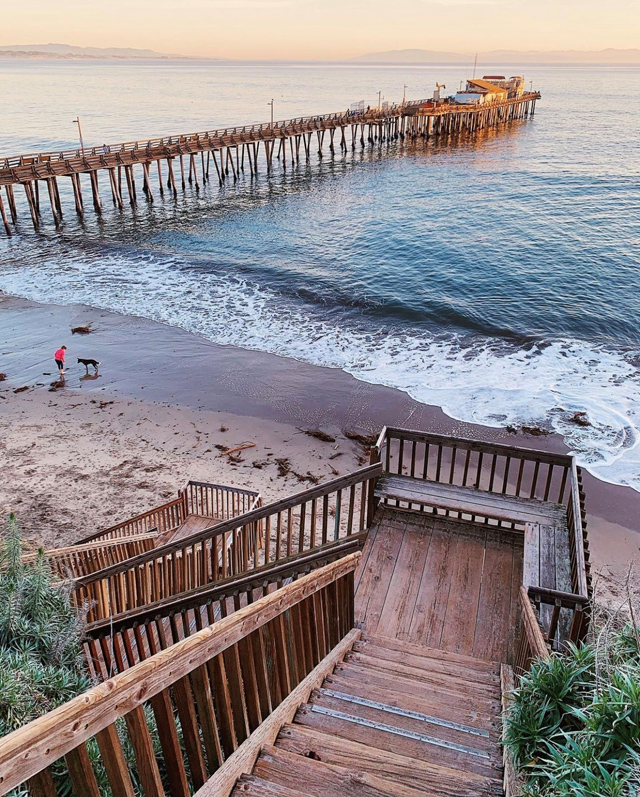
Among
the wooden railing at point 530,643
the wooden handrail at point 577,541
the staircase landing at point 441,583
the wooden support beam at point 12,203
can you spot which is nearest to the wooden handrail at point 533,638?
the wooden railing at point 530,643

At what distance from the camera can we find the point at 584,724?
308 centimetres

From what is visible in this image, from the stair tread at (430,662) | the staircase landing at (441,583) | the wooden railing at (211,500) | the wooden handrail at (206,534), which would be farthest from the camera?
the wooden railing at (211,500)

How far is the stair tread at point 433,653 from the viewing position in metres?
5.82

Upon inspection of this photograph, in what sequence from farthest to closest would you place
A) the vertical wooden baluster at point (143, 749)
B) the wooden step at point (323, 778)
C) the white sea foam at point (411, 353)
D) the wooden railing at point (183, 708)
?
the white sea foam at point (411, 353) → the wooden step at point (323, 778) → the vertical wooden baluster at point (143, 749) → the wooden railing at point (183, 708)

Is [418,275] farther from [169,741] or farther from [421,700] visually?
[169,741]

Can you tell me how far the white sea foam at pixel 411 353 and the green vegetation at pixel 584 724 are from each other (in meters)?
10.9

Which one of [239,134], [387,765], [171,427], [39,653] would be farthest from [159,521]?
[239,134]

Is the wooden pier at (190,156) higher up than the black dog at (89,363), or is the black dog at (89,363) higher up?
the wooden pier at (190,156)

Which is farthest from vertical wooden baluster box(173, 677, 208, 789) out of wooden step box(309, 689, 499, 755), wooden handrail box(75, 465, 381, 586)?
wooden handrail box(75, 465, 381, 586)

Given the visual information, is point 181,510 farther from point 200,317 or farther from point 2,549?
point 200,317

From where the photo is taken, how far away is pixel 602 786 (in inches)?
94.7

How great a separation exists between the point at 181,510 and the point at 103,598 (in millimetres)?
4494

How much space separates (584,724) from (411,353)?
17092mm

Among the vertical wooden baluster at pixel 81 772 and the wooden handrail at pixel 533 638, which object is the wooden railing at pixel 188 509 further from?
the vertical wooden baluster at pixel 81 772
